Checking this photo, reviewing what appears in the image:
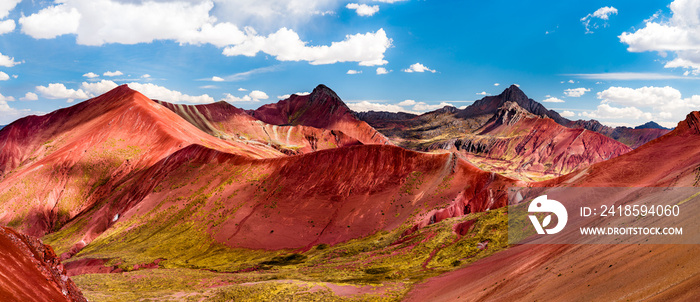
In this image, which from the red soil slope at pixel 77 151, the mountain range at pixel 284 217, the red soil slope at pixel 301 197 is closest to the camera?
the mountain range at pixel 284 217

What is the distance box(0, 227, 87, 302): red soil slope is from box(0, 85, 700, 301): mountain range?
17 cm

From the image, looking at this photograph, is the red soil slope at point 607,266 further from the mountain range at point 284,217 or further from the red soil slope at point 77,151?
the red soil slope at point 77,151

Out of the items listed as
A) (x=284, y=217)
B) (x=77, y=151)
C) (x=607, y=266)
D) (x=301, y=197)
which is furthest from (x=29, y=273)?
(x=77, y=151)

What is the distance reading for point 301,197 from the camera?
246 feet

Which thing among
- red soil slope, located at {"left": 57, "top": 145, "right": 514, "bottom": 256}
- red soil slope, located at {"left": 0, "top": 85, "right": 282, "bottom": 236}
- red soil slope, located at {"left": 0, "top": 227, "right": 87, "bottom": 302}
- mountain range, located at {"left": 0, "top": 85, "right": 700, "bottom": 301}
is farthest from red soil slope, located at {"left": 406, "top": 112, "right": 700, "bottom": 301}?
red soil slope, located at {"left": 0, "top": 85, "right": 282, "bottom": 236}

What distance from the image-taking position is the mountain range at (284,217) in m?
35.9

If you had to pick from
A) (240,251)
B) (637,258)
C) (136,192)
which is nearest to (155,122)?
(136,192)

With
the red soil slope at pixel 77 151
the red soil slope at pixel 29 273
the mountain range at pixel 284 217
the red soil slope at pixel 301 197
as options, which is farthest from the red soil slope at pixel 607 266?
the red soil slope at pixel 77 151

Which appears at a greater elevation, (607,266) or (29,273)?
(29,273)

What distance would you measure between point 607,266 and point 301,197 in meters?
59.1

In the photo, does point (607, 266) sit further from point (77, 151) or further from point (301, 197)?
point (77, 151)

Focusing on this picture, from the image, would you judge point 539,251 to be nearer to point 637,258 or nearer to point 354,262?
point 637,258

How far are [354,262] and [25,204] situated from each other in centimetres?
9709

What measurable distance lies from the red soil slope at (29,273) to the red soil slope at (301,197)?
4341cm
